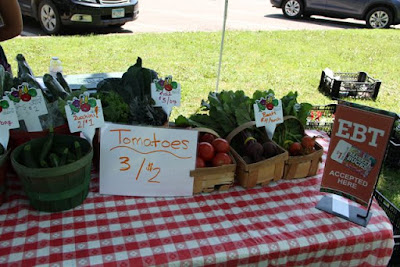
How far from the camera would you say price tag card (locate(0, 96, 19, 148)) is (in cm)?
143

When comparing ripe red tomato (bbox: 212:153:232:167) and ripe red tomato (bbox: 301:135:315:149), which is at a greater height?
ripe red tomato (bbox: 301:135:315:149)

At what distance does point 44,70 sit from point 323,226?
4.67 meters

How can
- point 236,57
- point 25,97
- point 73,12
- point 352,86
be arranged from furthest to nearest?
point 73,12 < point 236,57 < point 352,86 < point 25,97

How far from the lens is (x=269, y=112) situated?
1.74m

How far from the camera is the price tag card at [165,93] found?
175 cm

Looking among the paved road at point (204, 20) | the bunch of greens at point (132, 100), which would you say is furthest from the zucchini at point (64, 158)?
the paved road at point (204, 20)

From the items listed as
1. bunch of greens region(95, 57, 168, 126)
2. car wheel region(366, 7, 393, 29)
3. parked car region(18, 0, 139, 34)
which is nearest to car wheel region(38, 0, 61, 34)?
parked car region(18, 0, 139, 34)

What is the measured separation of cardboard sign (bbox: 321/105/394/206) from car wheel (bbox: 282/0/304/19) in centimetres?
893

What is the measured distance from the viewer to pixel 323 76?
5.28m

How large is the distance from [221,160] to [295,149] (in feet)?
1.27

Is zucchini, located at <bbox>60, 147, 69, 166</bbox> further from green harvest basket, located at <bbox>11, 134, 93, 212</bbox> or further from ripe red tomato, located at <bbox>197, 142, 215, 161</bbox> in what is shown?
ripe red tomato, located at <bbox>197, 142, 215, 161</bbox>

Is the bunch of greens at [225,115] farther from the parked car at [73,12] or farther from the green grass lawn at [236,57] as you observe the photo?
the parked car at [73,12]

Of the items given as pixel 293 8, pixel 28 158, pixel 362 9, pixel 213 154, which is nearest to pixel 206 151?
pixel 213 154

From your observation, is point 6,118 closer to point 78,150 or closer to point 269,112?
point 78,150
